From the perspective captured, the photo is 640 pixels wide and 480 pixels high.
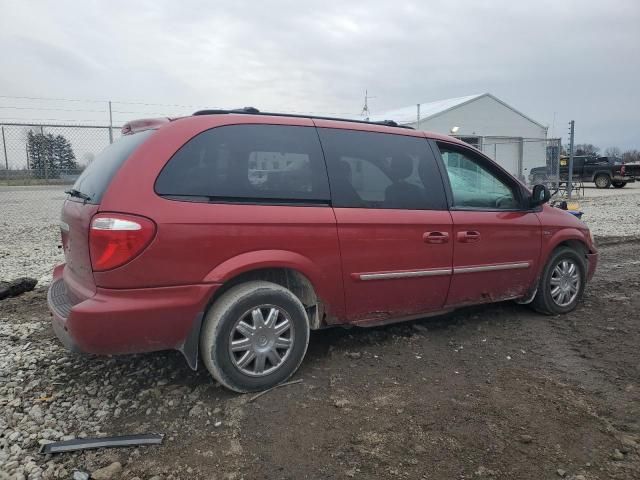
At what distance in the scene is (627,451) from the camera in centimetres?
264

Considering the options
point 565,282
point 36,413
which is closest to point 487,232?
point 565,282

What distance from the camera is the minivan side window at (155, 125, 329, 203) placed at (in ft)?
9.97

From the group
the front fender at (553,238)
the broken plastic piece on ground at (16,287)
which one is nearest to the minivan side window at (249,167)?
the front fender at (553,238)

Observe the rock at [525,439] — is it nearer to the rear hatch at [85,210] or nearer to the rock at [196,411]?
the rock at [196,411]

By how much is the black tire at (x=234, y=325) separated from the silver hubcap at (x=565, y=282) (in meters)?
2.79

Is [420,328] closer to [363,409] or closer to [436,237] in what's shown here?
[436,237]

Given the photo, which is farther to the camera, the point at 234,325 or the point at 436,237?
the point at 436,237

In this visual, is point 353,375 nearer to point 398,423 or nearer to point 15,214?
point 398,423

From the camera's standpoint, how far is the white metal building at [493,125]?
25125 mm

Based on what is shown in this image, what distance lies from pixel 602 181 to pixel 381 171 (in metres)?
27.9

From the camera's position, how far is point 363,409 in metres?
3.08

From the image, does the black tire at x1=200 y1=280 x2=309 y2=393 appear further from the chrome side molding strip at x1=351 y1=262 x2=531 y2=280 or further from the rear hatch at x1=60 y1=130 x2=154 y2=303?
the rear hatch at x1=60 y1=130 x2=154 y2=303

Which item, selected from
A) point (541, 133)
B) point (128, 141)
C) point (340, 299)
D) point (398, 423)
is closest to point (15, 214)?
point (128, 141)

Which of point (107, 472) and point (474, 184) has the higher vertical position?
point (474, 184)
